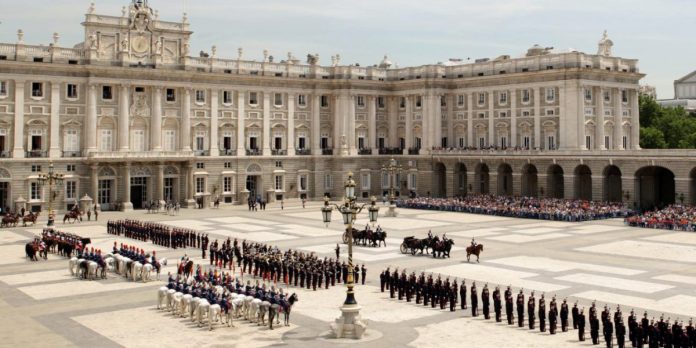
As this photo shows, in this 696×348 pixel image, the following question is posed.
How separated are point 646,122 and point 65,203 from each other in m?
70.8

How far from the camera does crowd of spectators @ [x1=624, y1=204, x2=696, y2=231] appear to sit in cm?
5527

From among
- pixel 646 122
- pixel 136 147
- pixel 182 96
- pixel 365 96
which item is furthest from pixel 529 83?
pixel 136 147

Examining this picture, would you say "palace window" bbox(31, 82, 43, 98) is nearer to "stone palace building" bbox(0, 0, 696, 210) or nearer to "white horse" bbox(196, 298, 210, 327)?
"stone palace building" bbox(0, 0, 696, 210)

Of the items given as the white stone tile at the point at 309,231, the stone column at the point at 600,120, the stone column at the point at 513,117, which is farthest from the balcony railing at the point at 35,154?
the stone column at the point at 600,120

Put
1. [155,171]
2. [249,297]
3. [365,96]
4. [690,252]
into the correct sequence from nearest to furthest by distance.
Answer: [249,297], [690,252], [155,171], [365,96]

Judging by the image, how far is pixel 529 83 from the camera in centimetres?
7744

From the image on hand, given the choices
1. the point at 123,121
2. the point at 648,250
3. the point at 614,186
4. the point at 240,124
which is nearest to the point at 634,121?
the point at 614,186

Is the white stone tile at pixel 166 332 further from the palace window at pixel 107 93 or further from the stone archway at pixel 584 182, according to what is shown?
the stone archway at pixel 584 182

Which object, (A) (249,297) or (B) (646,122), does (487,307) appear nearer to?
(A) (249,297)

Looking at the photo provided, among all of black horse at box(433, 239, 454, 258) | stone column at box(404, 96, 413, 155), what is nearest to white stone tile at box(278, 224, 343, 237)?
black horse at box(433, 239, 454, 258)

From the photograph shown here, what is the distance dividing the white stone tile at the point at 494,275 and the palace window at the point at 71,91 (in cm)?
4655

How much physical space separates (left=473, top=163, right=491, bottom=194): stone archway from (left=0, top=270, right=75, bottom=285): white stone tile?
174 ft

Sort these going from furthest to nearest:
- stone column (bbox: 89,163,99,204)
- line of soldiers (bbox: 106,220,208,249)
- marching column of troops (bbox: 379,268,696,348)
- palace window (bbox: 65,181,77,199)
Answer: stone column (bbox: 89,163,99,204) → palace window (bbox: 65,181,77,199) → line of soldiers (bbox: 106,220,208,249) → marching column of troops (bbox: 379,268,696,348)

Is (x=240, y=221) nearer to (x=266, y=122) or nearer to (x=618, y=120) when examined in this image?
(x=266, y=122)
